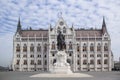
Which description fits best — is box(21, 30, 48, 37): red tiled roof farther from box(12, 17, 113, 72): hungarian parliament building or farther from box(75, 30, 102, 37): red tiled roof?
box(75, 30, 102, 37): red tiled roof

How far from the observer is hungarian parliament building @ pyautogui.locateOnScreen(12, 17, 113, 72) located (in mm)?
101375

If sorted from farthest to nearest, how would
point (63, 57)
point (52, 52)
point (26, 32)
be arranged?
point (26, 32) < point (52, 52) < point (63, 57)

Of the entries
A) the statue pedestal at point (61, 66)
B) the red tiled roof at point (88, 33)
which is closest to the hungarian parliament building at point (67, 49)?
the red tiled roof at point (88, 33)

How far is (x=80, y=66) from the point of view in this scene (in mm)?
101938

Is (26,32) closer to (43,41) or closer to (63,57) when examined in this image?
(43,41)

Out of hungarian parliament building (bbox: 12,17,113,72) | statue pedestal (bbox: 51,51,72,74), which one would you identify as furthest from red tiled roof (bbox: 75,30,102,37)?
statue pedestal (bbox: 51,51,72,74)

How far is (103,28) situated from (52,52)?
22363mm

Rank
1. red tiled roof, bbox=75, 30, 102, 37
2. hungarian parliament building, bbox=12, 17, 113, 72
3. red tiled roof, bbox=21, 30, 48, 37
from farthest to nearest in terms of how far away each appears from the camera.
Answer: red tiled roof, bbox=21, 30, 48, 37
red tiled roof, bbox=75, 30, 102, 37
hungarian parliament building, bbox=12, 17, 113, 72

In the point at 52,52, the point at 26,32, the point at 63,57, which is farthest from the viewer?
Answer: the point at 26,32

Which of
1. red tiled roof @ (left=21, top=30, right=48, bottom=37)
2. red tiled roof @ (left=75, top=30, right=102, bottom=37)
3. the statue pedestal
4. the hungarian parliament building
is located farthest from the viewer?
red tiled roof @ (left=21, top=30, right=48, bottom=37)

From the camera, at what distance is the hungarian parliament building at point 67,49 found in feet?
333

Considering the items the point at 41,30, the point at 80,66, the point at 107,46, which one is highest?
the point at 41,30

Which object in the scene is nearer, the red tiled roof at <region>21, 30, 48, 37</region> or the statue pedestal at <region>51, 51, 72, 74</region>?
the statue pedestal at <region>51, 51, 72, 74</region>

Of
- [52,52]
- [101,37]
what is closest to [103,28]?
[101,37]
